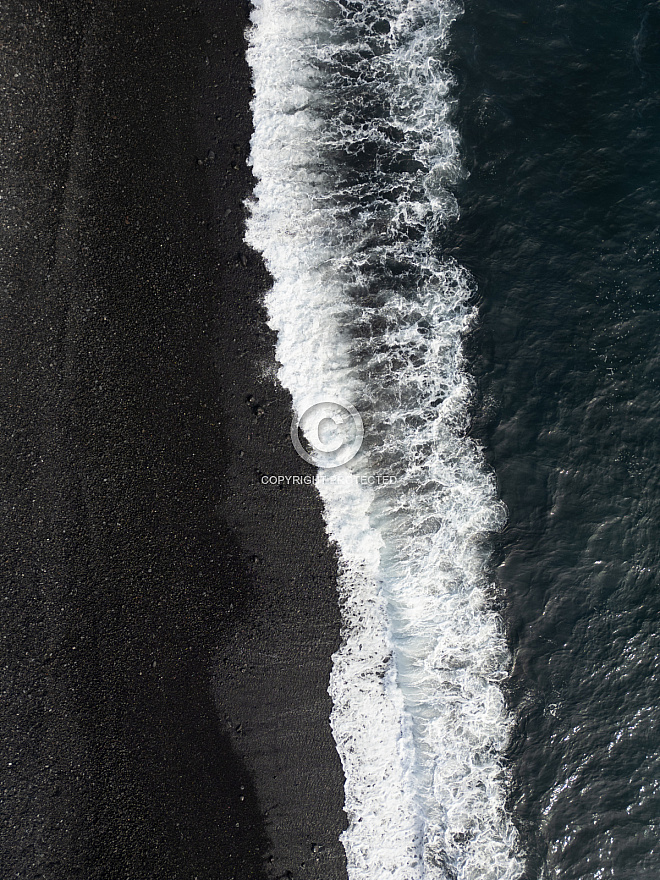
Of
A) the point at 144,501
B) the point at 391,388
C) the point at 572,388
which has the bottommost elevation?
the point at 144,501

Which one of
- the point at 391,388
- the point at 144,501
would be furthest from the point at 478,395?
the point at 144,501

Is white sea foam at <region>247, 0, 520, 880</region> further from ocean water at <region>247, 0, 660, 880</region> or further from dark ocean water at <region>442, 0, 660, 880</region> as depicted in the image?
dark ocean water at <region>442, 0, 660, 880</region>

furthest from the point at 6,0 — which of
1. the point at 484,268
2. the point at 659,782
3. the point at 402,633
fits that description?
the point at 659,782

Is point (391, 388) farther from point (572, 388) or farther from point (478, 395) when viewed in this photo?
point (572, 388)

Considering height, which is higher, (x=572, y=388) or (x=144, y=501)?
(x=572, y=388)

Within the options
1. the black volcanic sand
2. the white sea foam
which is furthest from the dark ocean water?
the black volcanic sand

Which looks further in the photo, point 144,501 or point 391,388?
point 391,388

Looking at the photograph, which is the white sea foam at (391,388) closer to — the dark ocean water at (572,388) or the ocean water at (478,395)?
the ocean water at (478,395)
